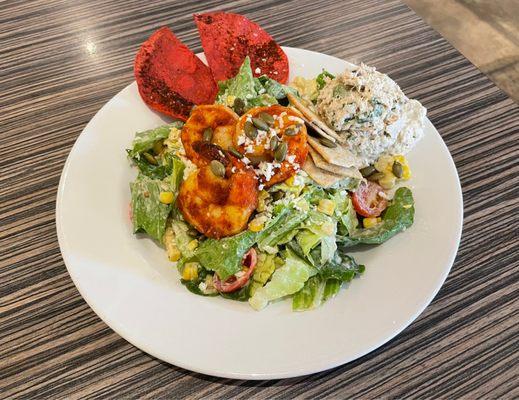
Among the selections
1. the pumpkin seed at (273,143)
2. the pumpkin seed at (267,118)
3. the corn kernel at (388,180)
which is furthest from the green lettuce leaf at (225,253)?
the corn kernel at (388,180)

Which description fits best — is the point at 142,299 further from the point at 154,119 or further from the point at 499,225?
the point at 499,225

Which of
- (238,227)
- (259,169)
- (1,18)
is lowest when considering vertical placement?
(238,227)

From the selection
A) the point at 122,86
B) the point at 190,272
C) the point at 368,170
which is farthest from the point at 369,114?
the point at 122,86

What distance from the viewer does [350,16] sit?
3494 mm

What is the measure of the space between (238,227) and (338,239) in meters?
0.44

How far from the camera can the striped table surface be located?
6.21ft

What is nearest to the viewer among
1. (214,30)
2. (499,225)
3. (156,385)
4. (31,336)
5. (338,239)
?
(156,385)

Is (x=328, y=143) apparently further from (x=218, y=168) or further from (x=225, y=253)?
(x=225, y=253)

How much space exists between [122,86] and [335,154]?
1537 mm

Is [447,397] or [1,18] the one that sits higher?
[1,18]

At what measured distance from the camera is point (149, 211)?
2.12 metres

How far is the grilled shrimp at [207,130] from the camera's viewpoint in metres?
2.17

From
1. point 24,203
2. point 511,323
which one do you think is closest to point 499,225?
point 511,323

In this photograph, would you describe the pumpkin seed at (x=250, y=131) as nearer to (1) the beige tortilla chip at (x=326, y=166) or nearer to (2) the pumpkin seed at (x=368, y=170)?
(1) the beige tortilla chip at (x=326, y=166)
